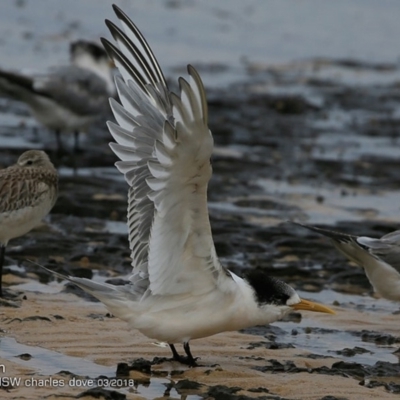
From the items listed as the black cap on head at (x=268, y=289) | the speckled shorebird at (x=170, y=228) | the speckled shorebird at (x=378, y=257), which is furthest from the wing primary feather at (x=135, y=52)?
the speckled shorebird at (x=378, y=257)

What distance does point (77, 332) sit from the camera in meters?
6.45

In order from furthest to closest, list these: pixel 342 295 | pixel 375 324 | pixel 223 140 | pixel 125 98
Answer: pixel 223 140
pixel 342 295
pixel 375 324
pixel 125 98

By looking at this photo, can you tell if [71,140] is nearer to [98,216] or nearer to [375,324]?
[98,216]

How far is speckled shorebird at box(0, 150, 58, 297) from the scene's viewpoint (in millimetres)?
7102

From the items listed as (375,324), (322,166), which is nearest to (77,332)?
(375,324)

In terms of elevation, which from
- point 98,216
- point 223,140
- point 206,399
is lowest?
point 206,399

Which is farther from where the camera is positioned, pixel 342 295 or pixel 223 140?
pixel 223 140

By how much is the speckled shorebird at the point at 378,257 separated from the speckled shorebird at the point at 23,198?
1.70 m

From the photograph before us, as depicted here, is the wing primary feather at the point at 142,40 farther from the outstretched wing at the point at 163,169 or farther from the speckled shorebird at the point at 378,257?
the speckled shorebird at the point at 378,257

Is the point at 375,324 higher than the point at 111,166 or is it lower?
lower

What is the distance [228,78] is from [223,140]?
3.82m

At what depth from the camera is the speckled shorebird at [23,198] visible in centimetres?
710

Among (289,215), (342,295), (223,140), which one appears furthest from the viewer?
(223,140)

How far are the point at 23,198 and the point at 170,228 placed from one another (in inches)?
77.3
